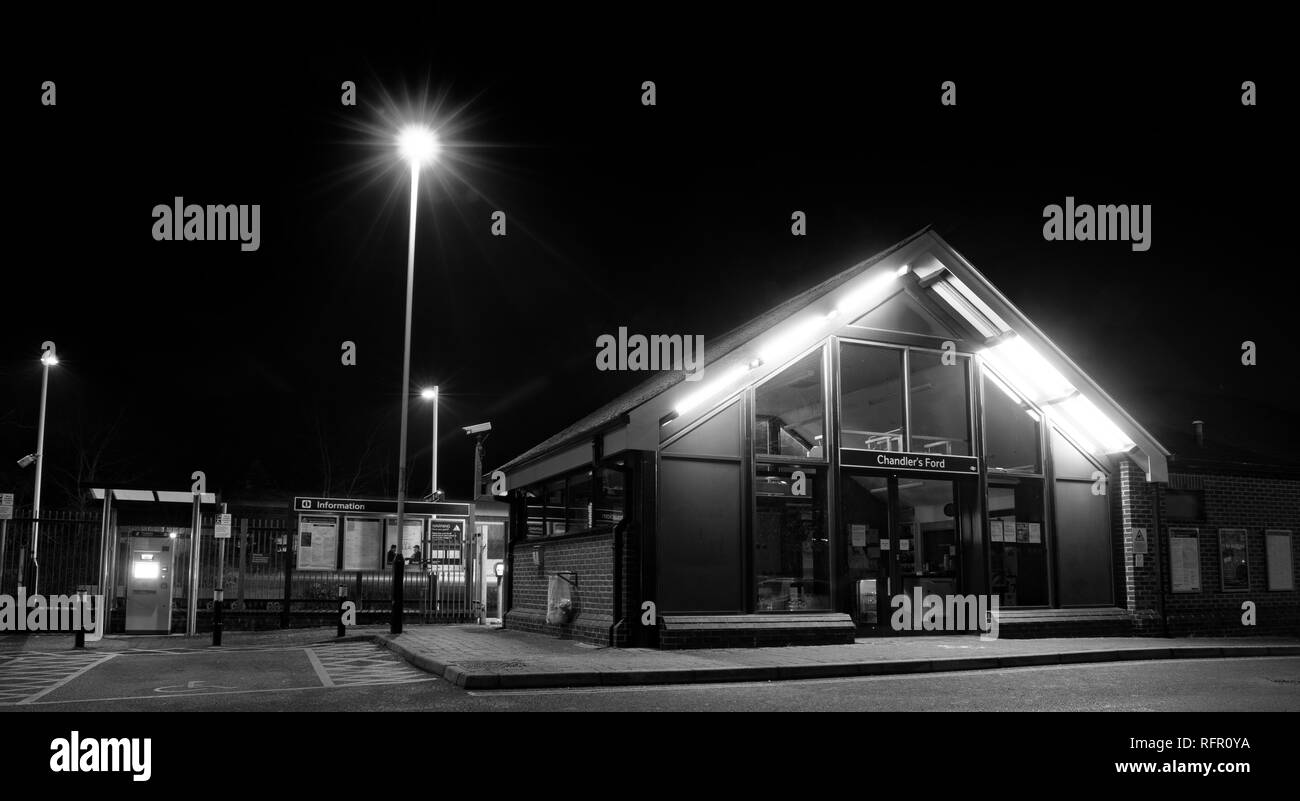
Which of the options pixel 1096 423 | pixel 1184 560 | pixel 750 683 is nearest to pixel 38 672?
pixel 750 683

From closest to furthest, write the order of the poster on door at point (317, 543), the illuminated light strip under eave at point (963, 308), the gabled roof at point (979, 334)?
the gabled roof at point (979, 334) → the illuminated light strip under eave at point (963, 308) → the poster on door at point (317, 543)

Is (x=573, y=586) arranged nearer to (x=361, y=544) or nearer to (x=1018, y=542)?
(x=1018, y=542)

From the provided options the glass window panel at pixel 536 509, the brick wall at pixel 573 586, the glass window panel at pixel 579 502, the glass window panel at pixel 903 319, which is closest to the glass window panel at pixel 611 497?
the brick wall at pixel 573 586

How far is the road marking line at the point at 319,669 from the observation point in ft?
37.0

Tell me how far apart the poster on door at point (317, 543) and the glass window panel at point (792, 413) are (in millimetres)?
11310

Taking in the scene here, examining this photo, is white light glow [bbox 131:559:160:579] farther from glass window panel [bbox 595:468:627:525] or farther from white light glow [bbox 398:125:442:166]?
glass window panel [bbox 595:468:627:525]

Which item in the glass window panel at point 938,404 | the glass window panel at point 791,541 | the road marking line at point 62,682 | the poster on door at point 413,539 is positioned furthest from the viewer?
the poster on door at point 413,539

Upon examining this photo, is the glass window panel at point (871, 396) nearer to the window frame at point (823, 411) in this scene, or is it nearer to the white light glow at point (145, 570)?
the window frame at point (823, 411)

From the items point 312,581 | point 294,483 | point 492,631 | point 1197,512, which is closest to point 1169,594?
point 1197,512

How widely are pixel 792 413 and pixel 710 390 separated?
1697 millimetres

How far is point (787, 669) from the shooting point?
1175cm

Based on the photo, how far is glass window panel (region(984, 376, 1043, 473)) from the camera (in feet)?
57.7

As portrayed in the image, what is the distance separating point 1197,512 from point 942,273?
7.28 m
